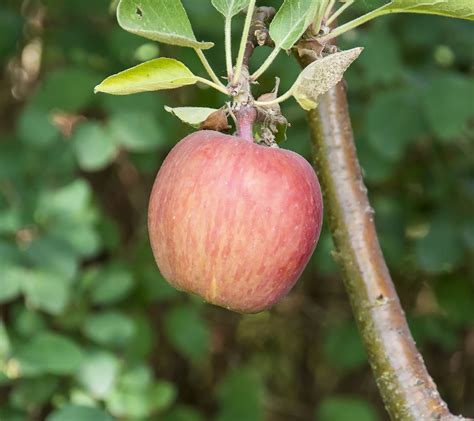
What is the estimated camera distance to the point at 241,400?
6.14 ft

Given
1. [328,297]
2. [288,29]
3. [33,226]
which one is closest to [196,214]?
[288,29]

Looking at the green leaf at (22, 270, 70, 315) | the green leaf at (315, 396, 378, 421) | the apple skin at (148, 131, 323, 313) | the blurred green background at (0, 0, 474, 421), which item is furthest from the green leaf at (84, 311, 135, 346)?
the apple skin at (148, 131, 323, 313)

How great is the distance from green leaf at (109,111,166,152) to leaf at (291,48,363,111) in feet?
3.01

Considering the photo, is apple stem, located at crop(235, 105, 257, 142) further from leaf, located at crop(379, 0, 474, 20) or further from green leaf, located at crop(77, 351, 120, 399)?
green leaf, located at crop(77, 351, 120, 399)

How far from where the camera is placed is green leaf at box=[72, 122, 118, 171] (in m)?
1.53

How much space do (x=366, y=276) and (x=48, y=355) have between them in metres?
0.70

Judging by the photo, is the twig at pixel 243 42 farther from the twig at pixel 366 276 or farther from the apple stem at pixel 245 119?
the twig at pixel 366 276

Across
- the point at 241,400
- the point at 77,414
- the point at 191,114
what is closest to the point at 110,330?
the point at 77,414

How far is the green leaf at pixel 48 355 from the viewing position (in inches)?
51.8

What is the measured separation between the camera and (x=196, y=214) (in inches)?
24.8

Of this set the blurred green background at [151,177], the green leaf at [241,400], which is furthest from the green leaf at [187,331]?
the green leaf at [241,400]

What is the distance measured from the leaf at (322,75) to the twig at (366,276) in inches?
7.7

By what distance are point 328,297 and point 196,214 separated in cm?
194

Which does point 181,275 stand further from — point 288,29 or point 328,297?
point 328,297
